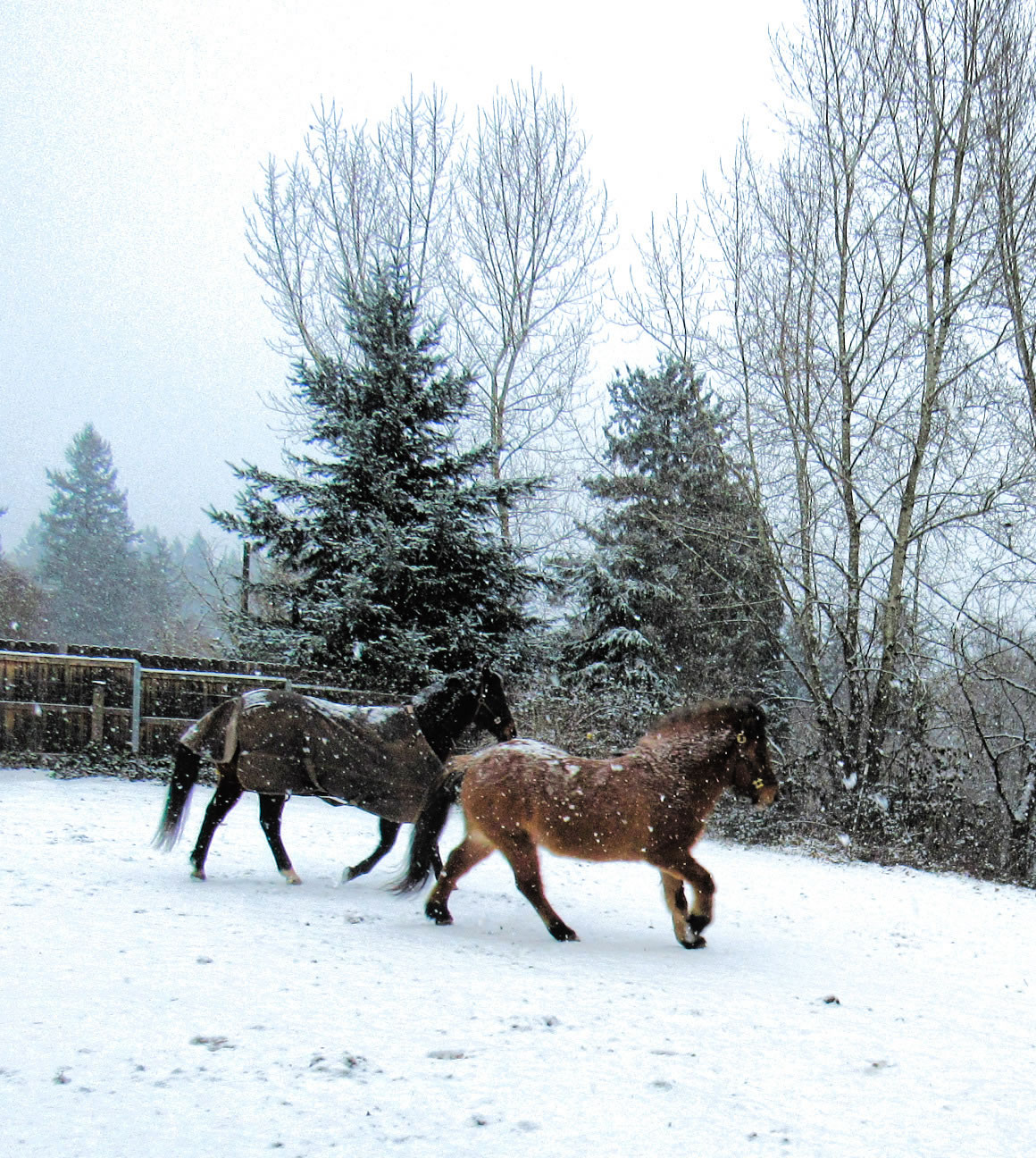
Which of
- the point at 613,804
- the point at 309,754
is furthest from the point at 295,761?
the point at 613,804

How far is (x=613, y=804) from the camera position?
5062 millimetres

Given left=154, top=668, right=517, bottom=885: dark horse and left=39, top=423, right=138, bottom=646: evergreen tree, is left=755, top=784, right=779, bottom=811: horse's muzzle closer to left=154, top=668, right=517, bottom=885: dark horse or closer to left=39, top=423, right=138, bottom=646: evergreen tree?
left=154, top=668, right=517, bottom=885: dark horse

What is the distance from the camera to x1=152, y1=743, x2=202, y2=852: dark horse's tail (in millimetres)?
6441

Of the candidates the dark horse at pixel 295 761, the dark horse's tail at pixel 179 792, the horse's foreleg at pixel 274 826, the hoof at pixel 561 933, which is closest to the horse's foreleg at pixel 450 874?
the hoof at pixel 561 933

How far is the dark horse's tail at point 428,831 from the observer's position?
5.69m

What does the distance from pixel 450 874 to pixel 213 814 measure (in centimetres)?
197

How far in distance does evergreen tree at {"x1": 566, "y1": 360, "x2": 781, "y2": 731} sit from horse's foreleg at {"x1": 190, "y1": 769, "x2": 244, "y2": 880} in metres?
9.54

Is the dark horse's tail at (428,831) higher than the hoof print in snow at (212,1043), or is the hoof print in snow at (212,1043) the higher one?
the dark horse's tail at (428,831)

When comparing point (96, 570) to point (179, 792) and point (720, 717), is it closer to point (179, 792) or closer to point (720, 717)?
point (179, 792)

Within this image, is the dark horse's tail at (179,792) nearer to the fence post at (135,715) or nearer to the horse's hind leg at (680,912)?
the horse's hind leg at (680,912)

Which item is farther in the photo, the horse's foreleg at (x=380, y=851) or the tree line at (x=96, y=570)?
the tree line at (x=96, y=570)

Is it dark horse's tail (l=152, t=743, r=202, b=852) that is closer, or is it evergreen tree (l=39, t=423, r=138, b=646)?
dark horse's tail (l=152, t=743, r=202, b=852)

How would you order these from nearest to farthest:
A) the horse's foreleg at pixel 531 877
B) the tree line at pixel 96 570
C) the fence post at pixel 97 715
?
the horse's foreleg at pixel 531 877 < the fence post at pixel 97 715 < the tree line at pixel 96 570

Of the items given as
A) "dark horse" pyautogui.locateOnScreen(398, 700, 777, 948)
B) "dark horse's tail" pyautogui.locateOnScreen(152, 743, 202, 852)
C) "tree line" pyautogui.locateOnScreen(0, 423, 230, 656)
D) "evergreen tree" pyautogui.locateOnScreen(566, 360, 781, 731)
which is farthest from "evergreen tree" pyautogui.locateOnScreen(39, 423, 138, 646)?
"dark horse" pyautogui.locateOnScreen(398, 700, 777, 948)
